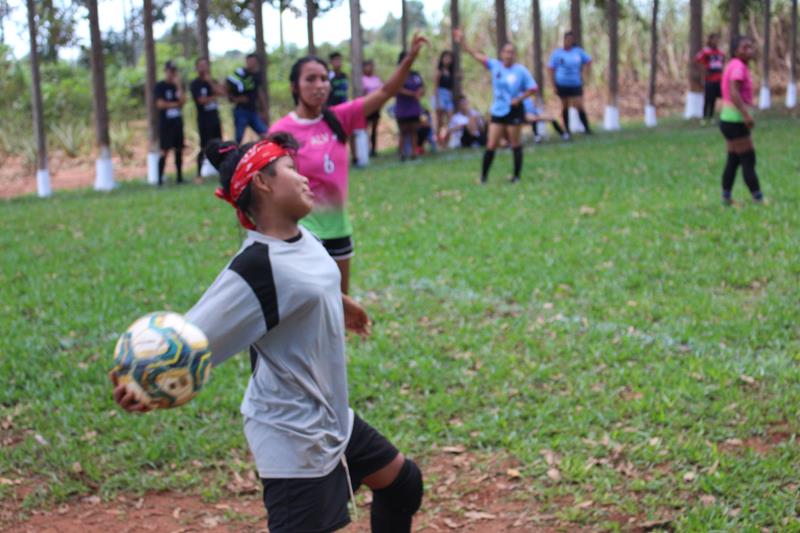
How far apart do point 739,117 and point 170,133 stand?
373 inches

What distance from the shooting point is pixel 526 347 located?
6.59 metres

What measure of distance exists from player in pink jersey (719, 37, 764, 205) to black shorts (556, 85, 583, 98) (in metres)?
8.97

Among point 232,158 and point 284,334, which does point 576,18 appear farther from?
point 284,334

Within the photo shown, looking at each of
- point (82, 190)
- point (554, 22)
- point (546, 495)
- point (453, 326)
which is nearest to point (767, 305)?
point (453, 326)

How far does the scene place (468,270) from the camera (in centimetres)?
853

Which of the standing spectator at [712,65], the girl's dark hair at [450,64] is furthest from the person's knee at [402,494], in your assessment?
the standing spectator at [712,65]

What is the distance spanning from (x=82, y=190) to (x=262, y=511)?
48.0 feet

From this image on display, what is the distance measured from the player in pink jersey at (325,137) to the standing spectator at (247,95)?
33.4 feet

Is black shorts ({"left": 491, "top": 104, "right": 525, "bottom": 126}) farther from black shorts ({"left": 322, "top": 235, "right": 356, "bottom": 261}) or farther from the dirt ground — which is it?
the dirt ground

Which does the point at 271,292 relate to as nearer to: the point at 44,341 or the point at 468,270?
the point at 44,341

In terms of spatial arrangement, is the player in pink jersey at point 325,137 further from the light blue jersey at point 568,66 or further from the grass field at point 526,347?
the light blue jersey at point 568,66

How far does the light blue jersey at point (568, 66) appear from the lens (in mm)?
18547

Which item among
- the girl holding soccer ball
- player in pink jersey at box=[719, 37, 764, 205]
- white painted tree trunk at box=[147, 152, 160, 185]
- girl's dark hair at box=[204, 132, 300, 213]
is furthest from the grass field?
white painted tree trunk at box=[147, 152, 160, 185]

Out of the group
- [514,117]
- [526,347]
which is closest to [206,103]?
[514,117]
